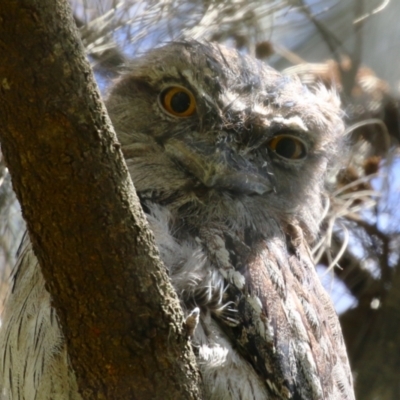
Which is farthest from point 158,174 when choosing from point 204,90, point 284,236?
point 284,236

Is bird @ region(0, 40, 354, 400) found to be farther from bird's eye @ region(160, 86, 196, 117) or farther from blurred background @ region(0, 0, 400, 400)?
blurred background @ region(0, 0, 400, 400)

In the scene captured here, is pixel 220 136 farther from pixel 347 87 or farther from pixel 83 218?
pixel 347 87

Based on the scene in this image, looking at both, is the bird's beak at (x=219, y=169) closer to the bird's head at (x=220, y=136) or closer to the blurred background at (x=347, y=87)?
the bird's head at (x=220, y=136)

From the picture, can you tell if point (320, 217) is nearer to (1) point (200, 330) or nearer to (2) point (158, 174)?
(2) point (158, 174)

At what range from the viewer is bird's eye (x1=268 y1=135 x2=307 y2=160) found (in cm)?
283

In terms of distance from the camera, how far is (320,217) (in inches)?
127

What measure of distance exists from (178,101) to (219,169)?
0.41 m

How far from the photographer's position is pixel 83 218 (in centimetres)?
171

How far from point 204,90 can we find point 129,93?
440 millimetres

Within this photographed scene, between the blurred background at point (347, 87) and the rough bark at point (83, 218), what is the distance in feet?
6.37

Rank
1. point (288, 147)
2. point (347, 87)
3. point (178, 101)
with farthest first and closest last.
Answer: point (347, 87) → point (288, 147) → point (178, 101)

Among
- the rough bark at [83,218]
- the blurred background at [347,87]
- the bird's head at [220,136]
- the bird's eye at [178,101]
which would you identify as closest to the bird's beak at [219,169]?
the bird's head at [220,136]

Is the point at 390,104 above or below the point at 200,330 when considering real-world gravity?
above

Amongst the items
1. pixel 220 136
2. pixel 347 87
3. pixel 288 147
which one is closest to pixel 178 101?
pixel 220 136
